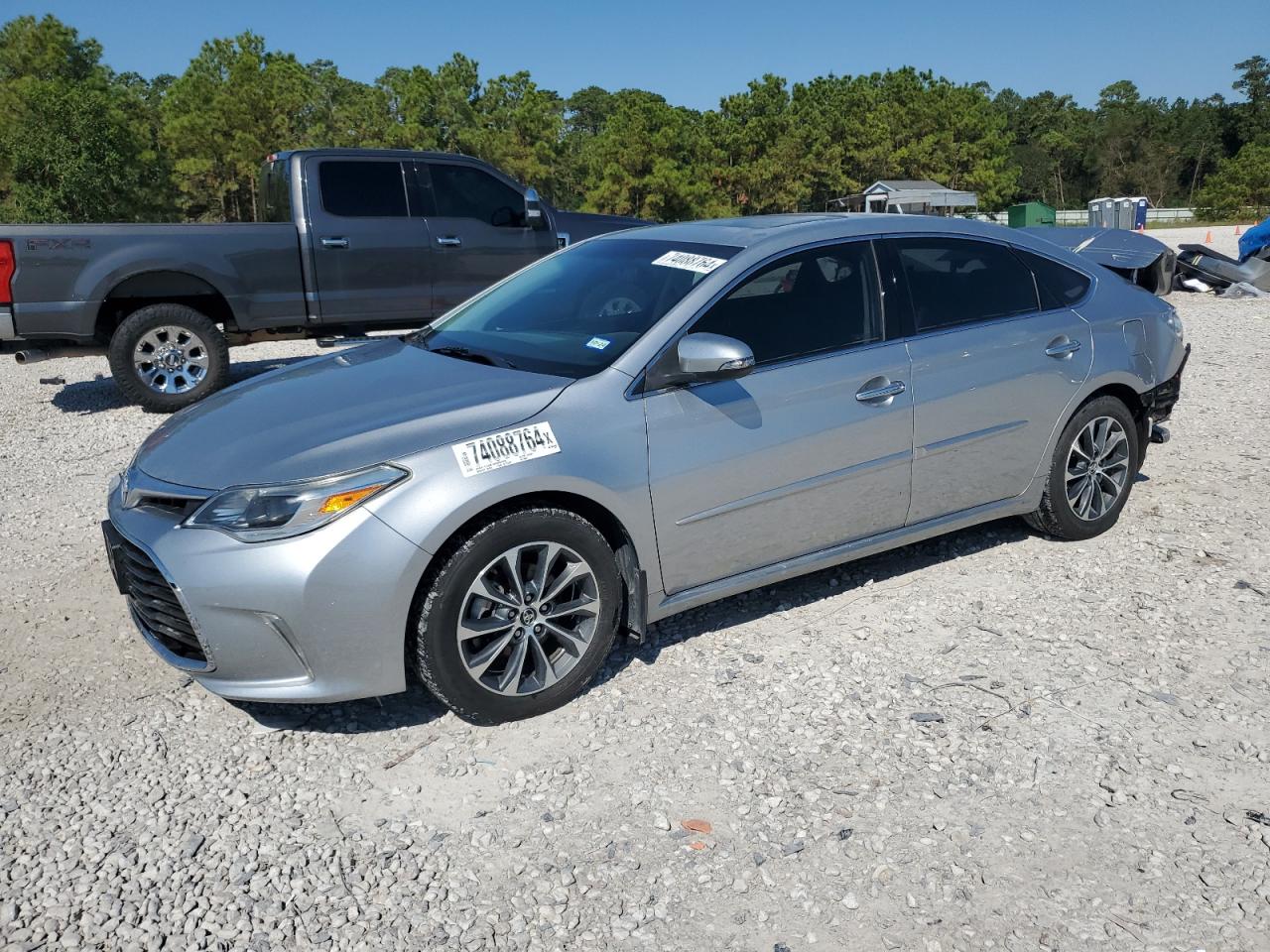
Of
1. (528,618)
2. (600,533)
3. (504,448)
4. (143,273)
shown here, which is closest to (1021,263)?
(600,533)

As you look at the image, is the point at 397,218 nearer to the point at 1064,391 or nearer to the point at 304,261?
the point at 304,261

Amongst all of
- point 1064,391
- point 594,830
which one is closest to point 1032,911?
point 594,830

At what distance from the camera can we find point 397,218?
9.59m

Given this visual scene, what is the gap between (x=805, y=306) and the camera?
4180 mm

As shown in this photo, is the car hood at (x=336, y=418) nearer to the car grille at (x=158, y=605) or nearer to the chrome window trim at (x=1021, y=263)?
the car grille at (x=158, y=605)

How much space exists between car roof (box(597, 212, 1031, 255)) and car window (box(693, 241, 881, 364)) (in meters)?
0.09

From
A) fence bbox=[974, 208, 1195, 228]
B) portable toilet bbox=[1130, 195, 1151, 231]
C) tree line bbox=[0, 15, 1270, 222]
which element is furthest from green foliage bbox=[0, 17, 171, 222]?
fence bbox=[974, 208, 1195, 228]

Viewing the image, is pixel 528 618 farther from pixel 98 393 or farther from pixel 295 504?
pixel 98 393

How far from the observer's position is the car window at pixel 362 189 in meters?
9.31

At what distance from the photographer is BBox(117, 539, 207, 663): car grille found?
3.34 m

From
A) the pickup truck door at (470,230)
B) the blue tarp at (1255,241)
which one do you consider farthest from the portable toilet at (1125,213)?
the pickup truck door at (470,230)

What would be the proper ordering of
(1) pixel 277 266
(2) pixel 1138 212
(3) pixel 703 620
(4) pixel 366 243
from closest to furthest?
1. (3) pixel 703 620
2. (1) pixel 277 266
3. (4) pixel 366 243
4. (2) pixel 1138 212

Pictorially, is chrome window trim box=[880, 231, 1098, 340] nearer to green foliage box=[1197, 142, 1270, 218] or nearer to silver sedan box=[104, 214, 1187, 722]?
silver sedan box=[104, 214, 1187, 722]

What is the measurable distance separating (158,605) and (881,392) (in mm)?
2820
